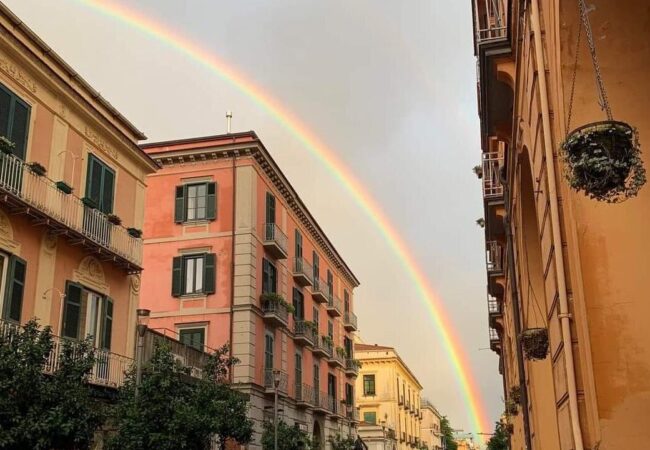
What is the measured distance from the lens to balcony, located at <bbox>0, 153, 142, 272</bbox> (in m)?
15.5

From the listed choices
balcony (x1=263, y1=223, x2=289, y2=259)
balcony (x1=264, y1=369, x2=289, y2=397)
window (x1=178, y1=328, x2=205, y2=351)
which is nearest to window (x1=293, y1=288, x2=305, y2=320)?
balcony (x1=263, y1=223, x2=289, y2=259)

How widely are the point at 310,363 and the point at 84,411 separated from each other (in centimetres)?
2713

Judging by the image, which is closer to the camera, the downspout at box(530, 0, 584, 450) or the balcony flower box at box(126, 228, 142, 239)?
the downspout at box(530, 0, 584, 450)

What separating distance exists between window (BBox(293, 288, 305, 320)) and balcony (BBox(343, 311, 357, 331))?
422 inches

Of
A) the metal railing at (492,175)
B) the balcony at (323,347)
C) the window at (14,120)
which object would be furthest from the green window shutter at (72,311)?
the balcony at (323,347)

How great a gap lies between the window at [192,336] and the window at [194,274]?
157 centimetres

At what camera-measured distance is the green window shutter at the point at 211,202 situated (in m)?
31.2

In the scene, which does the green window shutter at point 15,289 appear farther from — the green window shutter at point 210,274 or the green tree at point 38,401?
the green window shutter at point 210,274

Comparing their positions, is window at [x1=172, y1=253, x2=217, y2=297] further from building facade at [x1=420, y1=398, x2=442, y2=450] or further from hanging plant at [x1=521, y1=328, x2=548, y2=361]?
building facade at [x1=420, y1=398, x2=442, y2=450]

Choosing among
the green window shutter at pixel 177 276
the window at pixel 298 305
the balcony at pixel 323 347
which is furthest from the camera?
the balcony at pixel 323 347

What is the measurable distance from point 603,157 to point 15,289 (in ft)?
47.2

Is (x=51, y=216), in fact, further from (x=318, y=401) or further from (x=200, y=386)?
(x=318, y=401)

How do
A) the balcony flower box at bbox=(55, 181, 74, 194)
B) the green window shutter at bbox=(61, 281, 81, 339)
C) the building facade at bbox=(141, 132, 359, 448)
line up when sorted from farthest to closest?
the building facade at bbox=(141, 132, 359, 448)
the green window shutter at bbox=(61, 281, 81, 339)
the balcony flower box at bbox=(55, 181, 74, 194)

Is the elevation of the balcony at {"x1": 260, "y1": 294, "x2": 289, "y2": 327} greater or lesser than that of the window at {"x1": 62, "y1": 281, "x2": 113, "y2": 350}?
greater
